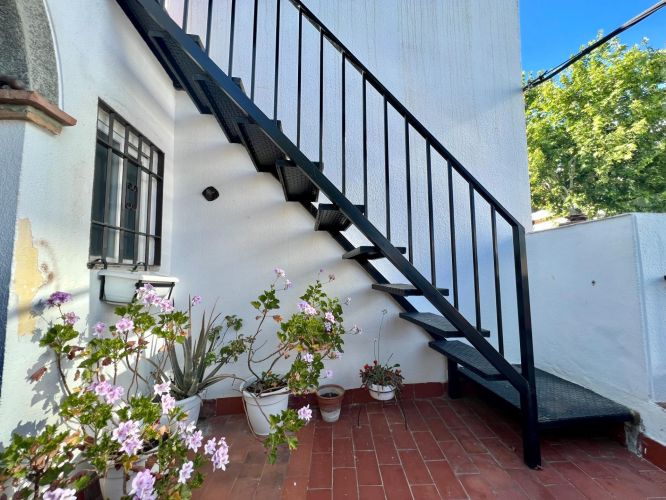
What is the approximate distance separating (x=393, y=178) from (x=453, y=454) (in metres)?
2.21

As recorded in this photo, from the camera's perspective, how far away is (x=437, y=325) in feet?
6.25

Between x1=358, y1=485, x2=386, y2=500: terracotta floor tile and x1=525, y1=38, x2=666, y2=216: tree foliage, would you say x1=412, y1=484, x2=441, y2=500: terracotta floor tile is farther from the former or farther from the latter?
x1=525, y1=38, x2=666, y2=216: tree foliage

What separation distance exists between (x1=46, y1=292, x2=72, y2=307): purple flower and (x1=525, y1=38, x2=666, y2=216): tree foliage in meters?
9.81

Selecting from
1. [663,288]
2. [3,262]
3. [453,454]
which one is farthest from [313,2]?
[453,454]

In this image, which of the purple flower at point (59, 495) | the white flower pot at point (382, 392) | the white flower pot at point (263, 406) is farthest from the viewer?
the white flower pot at point (382, 392)

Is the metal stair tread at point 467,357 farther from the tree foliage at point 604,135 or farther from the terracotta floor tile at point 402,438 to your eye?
the tree foliage at point 604,135

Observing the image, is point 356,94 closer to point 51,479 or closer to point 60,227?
point 60,227

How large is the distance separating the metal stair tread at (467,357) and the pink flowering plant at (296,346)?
75 cm

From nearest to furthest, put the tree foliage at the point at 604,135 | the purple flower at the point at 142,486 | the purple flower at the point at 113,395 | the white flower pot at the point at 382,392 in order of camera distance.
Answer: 1. the purple flower at the point at 142,486
2. the purple flower at the point at 113,395
3. the white flower pot at the point at 382,392
4. the tree foliage at the point at 604,135

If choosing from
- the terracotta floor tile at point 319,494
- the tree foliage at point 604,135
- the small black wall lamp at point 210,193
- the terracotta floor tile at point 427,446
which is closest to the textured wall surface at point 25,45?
the small black wall lamp at point 210,193

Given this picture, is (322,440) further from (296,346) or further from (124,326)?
(124,326)

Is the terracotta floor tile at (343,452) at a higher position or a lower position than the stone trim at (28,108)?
lower

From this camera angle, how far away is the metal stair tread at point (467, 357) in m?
1.75

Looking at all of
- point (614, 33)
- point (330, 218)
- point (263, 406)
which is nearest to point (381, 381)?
point (263, 406)
